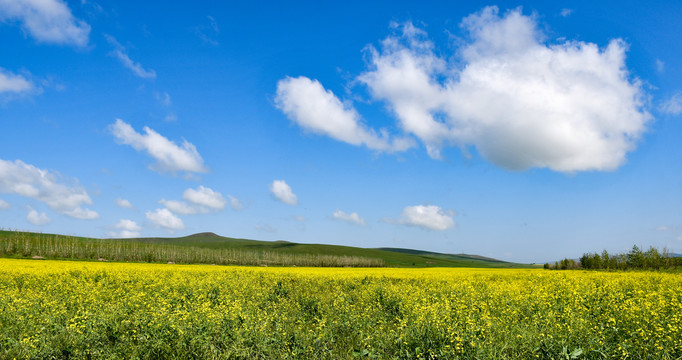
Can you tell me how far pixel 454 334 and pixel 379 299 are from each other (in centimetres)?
776

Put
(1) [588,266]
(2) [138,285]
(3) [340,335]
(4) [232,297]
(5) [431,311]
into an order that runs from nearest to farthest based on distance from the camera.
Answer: (5) [431,311] < (3) [340,335] < (4) [232,297] < (2) [138,285] < (1) [588,266]

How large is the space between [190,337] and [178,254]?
106 meters

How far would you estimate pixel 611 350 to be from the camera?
8.42 metres

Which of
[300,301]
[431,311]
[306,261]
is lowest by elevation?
[306,261]

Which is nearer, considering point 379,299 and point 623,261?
point 379,299

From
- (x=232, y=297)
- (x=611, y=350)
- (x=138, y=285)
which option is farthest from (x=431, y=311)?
(x=138, y=285)

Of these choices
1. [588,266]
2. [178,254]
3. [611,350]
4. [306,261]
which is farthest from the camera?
[306,261]

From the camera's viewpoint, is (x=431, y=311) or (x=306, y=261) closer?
(x=431, y=311)

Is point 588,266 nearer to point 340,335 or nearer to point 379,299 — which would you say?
point 379,299

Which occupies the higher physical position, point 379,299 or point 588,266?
point 379,299

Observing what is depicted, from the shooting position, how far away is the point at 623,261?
6538 centimetres

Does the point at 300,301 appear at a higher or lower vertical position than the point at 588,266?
higher

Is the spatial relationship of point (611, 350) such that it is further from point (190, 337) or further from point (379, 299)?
point (190, 337)

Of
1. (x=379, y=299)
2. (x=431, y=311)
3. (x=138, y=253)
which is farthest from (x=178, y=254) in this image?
(x=431, y=311)
